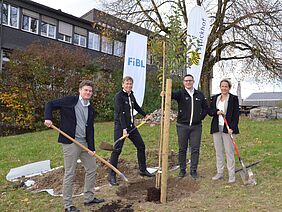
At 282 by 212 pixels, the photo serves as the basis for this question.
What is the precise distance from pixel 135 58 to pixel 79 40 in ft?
67.2

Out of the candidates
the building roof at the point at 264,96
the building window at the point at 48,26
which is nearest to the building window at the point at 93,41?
the building window at the point at 48,26

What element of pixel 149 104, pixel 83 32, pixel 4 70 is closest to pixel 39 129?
pixel 4 70

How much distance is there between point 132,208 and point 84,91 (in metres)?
1.73

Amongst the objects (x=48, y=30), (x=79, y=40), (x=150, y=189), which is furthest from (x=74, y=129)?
(x=79, y=40)

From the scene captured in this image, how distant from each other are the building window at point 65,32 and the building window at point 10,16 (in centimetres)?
405

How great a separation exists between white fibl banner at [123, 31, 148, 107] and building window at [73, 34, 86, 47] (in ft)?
64.9

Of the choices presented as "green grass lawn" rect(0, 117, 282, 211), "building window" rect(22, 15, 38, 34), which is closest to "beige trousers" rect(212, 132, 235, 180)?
"green grass lawn" rect(0, 117, 282, 211)

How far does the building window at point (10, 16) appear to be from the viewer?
22906mm

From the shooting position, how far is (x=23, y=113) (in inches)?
616

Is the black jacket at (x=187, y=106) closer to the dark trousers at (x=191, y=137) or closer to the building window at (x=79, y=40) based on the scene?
the dark trousers at (x=191, y=137)

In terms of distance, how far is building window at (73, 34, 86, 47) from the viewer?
29.0 meters

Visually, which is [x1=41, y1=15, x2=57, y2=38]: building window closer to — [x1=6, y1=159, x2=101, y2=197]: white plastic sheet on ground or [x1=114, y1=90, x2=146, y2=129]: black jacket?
[x1=6, y1=159, x2=101, y2=197]: white plastic sheet on ground

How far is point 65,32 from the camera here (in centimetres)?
2772

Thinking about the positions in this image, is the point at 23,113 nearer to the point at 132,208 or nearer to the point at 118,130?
the point at 118,130
